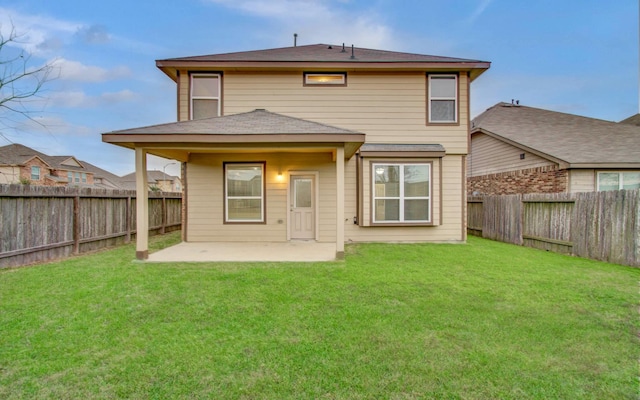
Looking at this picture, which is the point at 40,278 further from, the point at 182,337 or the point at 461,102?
the point at 461,102

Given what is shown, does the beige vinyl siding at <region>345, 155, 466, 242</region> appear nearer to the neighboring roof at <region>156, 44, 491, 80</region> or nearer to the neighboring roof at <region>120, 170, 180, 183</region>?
the neighboring roof at <region>156, 44, 491, 80</region>

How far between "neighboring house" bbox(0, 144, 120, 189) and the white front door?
22.3 meters

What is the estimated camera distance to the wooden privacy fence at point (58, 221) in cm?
567

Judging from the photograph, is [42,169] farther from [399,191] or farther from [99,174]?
[399,191]

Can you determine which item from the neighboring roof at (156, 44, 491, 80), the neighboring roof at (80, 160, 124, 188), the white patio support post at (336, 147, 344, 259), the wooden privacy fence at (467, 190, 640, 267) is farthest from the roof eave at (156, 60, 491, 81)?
the neighboring roof at (80, 160, 124, 188)

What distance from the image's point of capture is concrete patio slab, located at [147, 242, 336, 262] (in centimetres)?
655

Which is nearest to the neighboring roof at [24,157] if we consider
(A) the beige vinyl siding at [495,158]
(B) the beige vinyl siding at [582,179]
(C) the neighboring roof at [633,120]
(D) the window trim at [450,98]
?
(D) the window trim at [450,98]

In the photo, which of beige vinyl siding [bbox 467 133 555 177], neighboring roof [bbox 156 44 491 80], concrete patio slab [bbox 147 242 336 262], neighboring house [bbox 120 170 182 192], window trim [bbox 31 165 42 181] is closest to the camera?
concrete patio slab [bbox 147 242 336 262]

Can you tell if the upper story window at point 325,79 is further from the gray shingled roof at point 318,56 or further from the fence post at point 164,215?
the fence post at point 164,215

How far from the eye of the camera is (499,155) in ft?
42.3

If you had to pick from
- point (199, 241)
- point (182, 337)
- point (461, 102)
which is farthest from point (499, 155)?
point (182, 337)

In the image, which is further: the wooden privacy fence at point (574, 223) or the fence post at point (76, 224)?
the fence post at point (76, 224)

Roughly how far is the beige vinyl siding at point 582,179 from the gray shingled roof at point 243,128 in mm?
8084

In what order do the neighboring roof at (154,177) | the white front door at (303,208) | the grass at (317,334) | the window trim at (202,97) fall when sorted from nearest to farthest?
the grass at (317,334)
the window trim at (202,97)
the white front door at (303,208)
the neighboring roof at (154,177)
